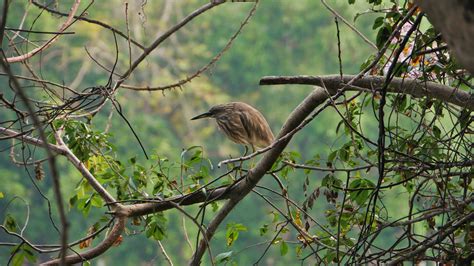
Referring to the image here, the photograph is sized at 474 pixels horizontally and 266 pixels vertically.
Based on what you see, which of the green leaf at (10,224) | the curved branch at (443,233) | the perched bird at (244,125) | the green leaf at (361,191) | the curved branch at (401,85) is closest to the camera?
the curved branch at (443,233)

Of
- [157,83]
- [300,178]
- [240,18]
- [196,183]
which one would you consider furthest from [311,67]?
[196,183]

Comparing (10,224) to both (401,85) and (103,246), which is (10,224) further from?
(401,85)

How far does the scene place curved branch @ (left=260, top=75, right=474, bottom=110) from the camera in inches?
82.3

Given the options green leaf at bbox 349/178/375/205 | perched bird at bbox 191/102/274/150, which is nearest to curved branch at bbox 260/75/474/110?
green leaf at bbox 349/178/375/205

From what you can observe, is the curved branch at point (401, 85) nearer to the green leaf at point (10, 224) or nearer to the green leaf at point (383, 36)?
the green leaf at point (383, 36)

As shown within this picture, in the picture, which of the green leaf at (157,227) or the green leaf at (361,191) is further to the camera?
the green leaf at (157,227)

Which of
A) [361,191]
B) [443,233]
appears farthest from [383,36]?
[443,233]

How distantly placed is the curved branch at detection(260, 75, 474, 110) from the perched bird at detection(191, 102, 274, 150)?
0.87 m

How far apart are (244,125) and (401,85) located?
3.71 feet

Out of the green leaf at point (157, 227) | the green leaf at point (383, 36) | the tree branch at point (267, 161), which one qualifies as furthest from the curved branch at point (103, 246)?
the green leaf at point (383, 36)

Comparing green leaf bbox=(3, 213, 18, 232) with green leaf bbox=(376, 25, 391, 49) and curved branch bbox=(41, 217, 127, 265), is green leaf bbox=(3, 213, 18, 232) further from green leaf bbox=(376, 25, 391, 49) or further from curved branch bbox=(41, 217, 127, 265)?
green leaf bbox=(376, 25, 391, 49)

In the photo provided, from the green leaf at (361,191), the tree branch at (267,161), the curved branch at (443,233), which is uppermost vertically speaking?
the tree branch at (267,161)

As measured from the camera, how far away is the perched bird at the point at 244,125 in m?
3.10

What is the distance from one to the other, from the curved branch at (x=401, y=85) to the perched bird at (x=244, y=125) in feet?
2.86
